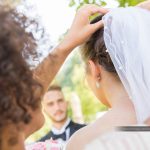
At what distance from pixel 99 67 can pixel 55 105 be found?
3752 mm

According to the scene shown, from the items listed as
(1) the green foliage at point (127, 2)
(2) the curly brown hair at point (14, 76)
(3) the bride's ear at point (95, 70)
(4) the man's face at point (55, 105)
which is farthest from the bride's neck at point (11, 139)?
(1) the green foliage at point (127, 2)

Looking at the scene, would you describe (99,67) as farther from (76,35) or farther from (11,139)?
(11,139)

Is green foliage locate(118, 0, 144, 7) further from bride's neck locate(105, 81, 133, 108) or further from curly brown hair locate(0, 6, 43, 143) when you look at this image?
curly brown hair locate(0, 6, 43, 143)

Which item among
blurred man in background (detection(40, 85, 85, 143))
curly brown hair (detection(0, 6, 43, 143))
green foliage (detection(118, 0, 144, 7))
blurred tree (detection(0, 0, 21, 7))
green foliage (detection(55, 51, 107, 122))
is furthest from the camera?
green foliage (detection(55, 51, 107, 122))

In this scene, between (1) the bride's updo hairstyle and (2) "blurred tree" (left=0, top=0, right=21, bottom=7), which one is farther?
(1) the bride's updo hairstyle

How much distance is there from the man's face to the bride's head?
3421 mm

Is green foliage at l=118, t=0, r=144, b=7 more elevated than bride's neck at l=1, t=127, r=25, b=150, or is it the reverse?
bride's neck at l=1, t=127, r=25, b=150

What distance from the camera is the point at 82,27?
3.27 meters

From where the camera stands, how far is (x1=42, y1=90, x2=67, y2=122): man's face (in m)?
6.73

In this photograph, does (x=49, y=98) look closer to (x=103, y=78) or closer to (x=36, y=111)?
(x=103, y=78)

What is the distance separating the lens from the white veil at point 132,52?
10.1ft

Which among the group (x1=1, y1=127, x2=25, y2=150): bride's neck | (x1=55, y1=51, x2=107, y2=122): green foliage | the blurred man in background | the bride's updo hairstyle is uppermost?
(x1=1, y1=127, x2=25, y2=150): bride's neck

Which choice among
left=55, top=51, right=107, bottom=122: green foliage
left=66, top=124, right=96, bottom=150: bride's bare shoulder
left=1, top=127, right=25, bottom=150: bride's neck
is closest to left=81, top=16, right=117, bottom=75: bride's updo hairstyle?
left=66, top=124, right=96, bottom=150: bride's bare shoulder

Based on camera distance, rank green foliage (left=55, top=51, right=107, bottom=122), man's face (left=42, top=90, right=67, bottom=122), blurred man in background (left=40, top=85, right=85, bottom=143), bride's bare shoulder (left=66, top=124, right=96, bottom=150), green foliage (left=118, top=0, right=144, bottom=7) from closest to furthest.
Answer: bride's bare shoulder (left=66, top=124, right=96, bottom=150)
blurred man in background (left=40, top=85, right=85, bottom=143)
green foliage (left=118, top=0, right=144, bottom=7)
man's face (left=42, top=90, right=67, bottom=122)
green foliage (left=55, top=51, right=107, bottom=122)
